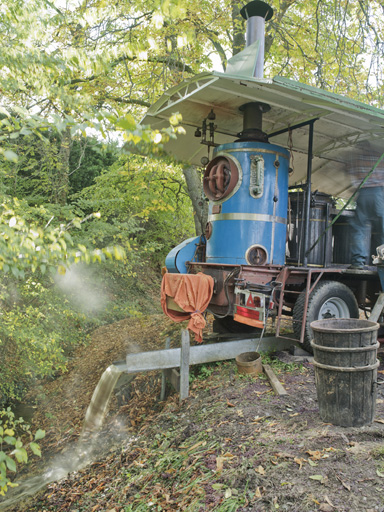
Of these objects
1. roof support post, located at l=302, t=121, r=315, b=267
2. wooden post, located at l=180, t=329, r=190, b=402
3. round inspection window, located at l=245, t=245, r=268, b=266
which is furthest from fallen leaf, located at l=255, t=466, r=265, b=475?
roof support post, located at l=302, t=121, r=315, b=267

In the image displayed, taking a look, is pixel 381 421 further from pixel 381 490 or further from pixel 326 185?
pixel 326 185

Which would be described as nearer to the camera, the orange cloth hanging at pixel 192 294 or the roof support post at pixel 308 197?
the orange cloth hanging at pixel 192 294

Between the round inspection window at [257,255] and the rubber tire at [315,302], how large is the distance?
822 millimetres

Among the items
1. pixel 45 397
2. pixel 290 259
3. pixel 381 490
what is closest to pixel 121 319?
pixel 45 397

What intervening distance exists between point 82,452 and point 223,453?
2867 millimetres

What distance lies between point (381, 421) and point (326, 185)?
6.64 metres

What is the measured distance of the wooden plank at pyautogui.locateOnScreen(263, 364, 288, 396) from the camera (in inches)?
197

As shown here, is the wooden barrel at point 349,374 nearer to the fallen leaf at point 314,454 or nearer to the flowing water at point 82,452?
the fallen leaf at point 314,454

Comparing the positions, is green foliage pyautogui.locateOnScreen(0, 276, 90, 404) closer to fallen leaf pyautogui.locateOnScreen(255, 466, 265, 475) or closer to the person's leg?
fallen leaf pyautogui.locateOnScreen(255, 466, 265, 475)

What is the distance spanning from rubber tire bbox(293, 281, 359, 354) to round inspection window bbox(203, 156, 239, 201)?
6.58ft

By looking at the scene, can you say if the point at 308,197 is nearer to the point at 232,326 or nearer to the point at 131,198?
the point at 232,326

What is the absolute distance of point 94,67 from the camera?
13.3ft

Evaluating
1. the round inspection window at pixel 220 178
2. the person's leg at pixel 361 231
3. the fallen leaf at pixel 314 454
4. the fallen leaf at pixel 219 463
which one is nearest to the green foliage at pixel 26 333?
the round inspection window at pixel 220 178

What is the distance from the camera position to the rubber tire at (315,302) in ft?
20.0
